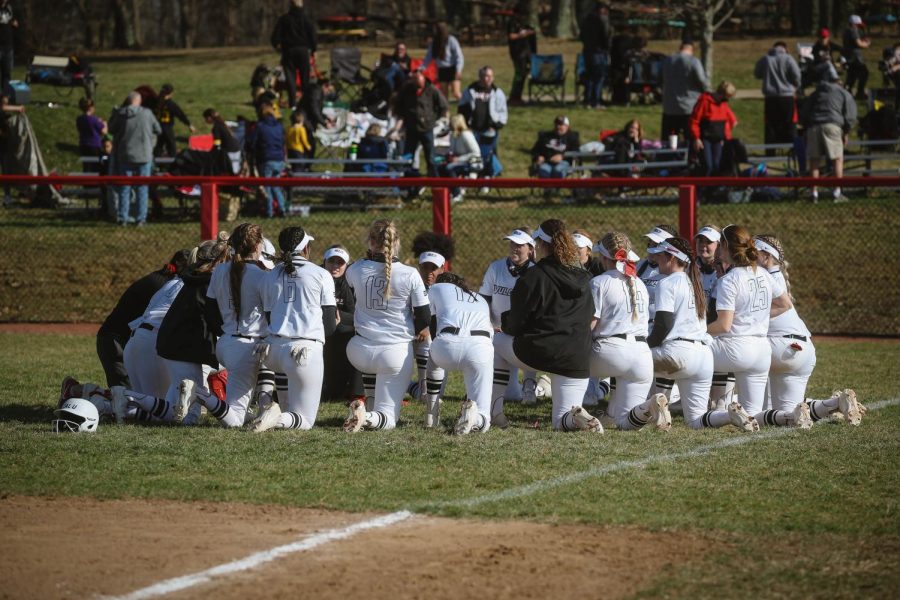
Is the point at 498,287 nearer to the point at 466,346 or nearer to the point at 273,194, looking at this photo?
the point at 466,346

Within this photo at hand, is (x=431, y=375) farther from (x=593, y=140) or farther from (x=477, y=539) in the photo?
(x=593, y=140)

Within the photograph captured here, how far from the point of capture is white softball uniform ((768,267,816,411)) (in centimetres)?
1003

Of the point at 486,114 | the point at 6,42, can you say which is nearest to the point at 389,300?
the point at 486,114

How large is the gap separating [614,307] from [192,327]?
11.3 ft

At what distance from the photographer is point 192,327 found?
10016mm

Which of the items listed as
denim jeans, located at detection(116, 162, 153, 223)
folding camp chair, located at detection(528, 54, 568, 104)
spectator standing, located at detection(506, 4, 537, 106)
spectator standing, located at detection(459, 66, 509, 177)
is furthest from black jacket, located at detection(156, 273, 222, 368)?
folding camp chair, located at detection(528, 54, 568, 104)

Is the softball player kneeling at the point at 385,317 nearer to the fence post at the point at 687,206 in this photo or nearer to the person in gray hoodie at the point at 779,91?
the fence post at the point at 687,206

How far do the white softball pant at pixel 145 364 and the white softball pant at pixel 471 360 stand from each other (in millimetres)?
2462

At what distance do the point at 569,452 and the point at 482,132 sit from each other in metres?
14.4

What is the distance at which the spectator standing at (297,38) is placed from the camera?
25.0 metres

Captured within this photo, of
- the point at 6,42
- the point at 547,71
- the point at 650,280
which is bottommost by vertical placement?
the point at 650,280

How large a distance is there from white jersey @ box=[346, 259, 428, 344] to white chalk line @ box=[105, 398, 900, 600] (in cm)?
214

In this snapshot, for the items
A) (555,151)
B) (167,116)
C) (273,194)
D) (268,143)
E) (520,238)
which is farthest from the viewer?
(167,116)

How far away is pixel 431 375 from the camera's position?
980cm
